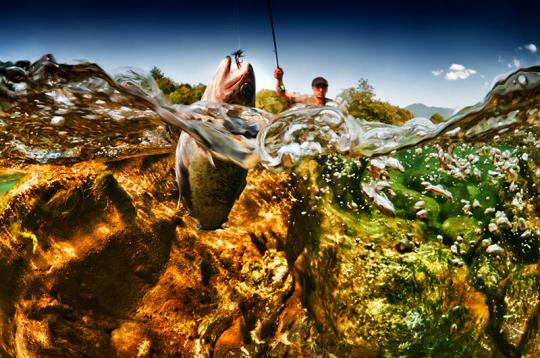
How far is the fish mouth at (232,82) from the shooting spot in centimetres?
359

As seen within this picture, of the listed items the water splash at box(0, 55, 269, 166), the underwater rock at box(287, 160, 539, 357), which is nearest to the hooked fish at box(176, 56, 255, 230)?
the water splash at box(0, 55, 269, 166)

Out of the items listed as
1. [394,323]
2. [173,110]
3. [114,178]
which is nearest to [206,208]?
[173,110]

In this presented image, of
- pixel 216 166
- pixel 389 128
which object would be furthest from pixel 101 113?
pixel 389 128

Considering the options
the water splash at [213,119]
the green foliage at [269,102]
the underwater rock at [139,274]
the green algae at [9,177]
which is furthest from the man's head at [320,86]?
the green algae at [9,177]

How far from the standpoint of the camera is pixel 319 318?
16.5ft

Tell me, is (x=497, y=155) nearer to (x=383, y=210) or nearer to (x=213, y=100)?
(x=383, y=210)

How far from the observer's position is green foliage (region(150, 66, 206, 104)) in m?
9.60

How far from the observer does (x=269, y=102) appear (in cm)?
932

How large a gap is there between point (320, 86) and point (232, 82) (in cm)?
250

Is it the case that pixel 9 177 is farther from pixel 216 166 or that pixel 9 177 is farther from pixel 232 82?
pixel 232 82

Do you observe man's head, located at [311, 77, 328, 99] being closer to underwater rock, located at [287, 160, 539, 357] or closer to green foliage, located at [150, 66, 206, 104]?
underwater rock, located at [287, 160, 539, 357]

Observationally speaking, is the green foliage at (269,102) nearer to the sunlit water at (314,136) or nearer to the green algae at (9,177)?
the sunlit water at (314,136)

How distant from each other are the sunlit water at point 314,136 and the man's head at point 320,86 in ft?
3.38

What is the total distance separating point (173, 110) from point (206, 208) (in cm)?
128
